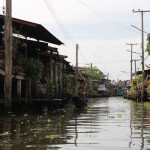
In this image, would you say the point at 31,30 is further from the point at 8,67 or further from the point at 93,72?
the point at 93,72

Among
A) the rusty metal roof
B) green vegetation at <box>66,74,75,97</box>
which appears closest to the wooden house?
the rusty metal roof

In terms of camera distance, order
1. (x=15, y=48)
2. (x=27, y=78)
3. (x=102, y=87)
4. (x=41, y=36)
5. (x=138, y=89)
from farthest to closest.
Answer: (x=102, y=87)
(x=138, y=89)
(x=41, y=36)
(x=27, y=78)
(x=15, y=48)

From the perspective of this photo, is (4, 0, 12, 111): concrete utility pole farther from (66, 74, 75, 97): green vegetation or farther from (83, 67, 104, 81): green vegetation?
(83, 67, 104, 81): green vegetation

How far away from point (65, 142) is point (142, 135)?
2288 millimetres

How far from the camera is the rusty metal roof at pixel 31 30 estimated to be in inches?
971

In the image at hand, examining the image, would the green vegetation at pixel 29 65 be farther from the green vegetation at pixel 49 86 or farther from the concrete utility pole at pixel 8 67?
the concrete utility pole at pixel 8 67

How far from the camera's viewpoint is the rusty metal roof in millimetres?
24672

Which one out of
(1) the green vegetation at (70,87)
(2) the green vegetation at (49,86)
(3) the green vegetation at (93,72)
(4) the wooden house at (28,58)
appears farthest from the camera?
(3) the green vegetation at (93,72)

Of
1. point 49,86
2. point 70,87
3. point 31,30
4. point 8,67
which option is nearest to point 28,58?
point 31,30

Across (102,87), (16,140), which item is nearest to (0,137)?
(16,140)

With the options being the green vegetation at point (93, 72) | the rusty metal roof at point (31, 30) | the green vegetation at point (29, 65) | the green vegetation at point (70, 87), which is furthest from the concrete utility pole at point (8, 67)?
the green vegetation at point (93, 72)

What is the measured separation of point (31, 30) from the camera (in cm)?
2675

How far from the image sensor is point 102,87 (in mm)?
113375

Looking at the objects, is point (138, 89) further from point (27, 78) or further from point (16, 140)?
point (16, 140)
